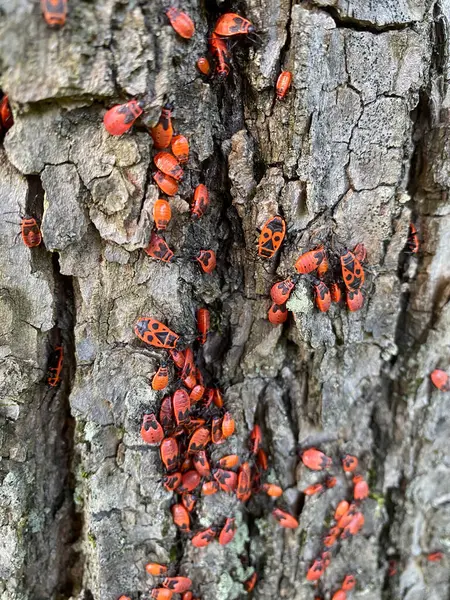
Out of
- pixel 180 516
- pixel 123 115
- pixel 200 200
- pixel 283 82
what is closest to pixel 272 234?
pixel 200 200

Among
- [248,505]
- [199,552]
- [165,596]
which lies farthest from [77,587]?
[248,505]

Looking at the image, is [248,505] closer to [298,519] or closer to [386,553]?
[298,519]

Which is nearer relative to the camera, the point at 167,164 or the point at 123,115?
the point at 123,115

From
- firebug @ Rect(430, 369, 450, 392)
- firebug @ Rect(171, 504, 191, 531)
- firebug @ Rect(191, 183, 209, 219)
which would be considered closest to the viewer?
firebug @ Rect(191, 183, 209, 219)

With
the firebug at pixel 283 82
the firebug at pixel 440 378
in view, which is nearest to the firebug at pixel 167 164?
the firebug at pixel 283 82

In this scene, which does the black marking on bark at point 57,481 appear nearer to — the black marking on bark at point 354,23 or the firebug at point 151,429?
the firebug at point 151,429

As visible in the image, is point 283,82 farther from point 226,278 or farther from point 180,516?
point 180,516

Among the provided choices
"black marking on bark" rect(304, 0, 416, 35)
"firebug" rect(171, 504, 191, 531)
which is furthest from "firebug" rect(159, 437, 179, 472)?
Result: "black marking on bark" rect(304, 0, 416, 35)

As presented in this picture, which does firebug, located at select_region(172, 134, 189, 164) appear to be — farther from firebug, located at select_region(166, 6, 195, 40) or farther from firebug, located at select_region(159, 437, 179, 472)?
firebug, located at select_region(159, 437, 179, 472)

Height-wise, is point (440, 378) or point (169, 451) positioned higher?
point (440, 378)
